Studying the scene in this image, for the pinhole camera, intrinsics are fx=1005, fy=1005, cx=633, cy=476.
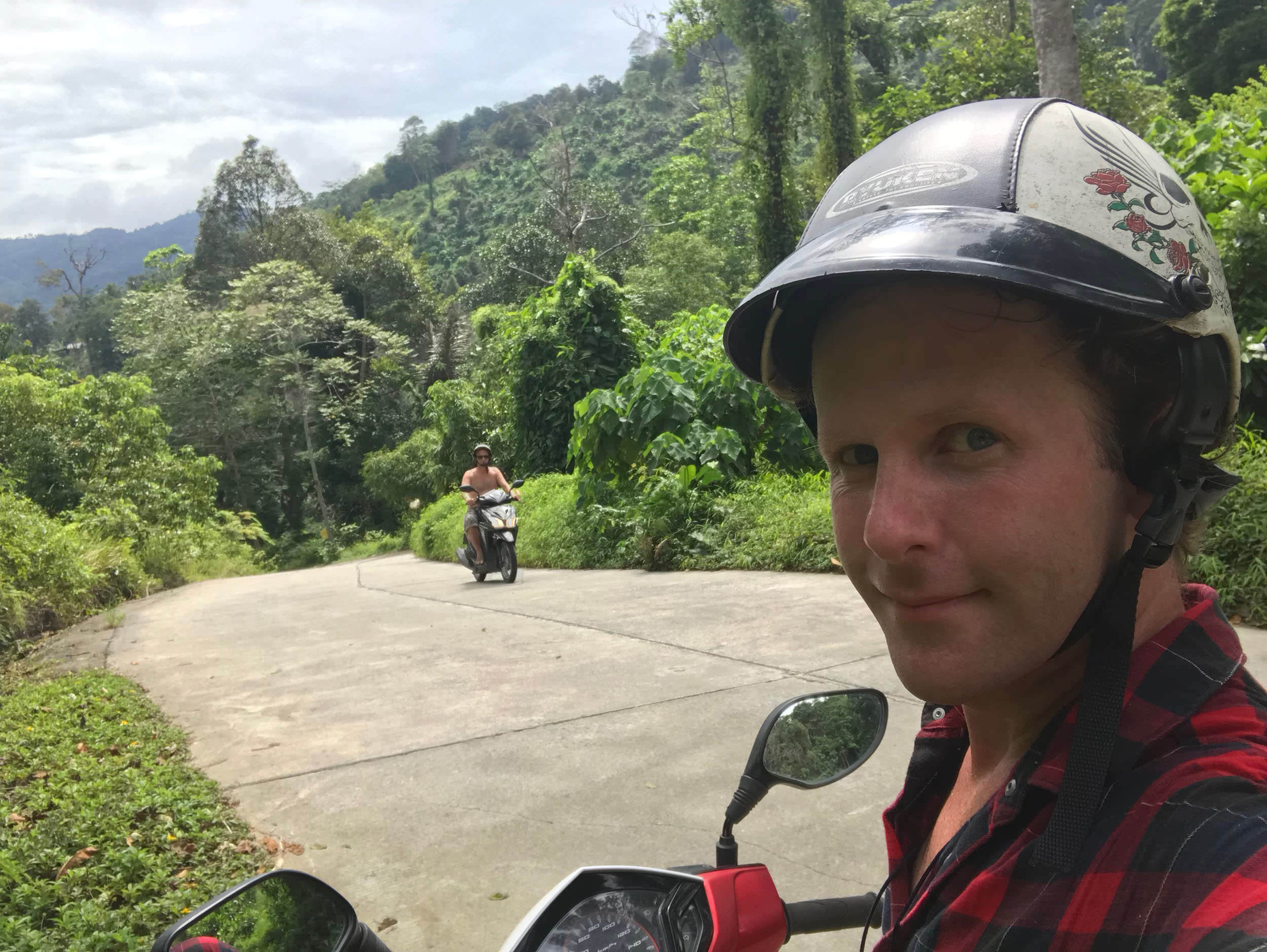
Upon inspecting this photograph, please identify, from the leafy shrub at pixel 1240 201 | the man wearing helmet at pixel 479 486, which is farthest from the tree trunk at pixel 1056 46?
the man wearing helmet at pixel 479 486

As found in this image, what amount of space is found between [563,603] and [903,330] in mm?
7374

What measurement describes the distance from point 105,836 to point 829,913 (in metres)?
3.25

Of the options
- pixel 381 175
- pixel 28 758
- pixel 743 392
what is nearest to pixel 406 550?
pixel 743 392

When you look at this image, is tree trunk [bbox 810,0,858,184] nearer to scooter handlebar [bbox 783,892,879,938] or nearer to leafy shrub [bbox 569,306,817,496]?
leafy shrub [bbox 569,306,817,496]

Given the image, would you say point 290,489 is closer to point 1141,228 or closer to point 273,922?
point 273,922

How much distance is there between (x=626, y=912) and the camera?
0.97m

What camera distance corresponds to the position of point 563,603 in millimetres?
8188

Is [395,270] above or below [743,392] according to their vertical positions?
above

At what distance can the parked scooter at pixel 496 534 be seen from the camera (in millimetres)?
11258

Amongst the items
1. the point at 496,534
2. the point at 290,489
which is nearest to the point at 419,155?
the point at 290,489

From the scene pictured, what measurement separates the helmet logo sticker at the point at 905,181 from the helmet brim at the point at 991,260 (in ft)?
0.18

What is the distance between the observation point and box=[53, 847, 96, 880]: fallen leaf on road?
11.1ft

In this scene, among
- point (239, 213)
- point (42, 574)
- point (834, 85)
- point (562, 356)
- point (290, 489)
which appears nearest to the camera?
point (42, 574)

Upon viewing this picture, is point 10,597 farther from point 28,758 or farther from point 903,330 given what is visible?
point 903,330
